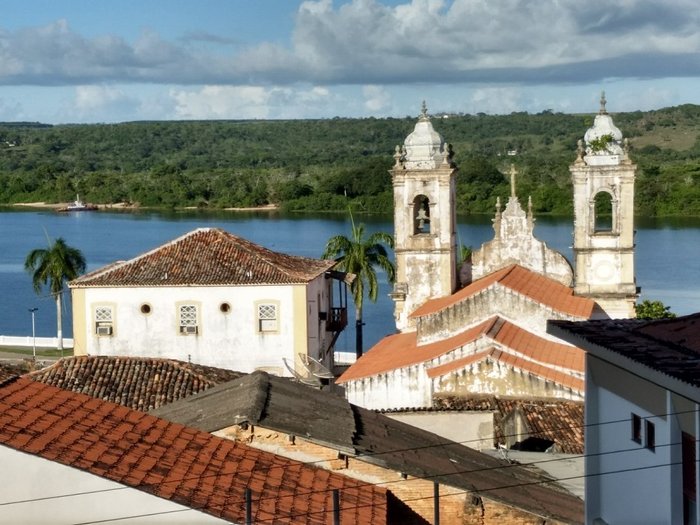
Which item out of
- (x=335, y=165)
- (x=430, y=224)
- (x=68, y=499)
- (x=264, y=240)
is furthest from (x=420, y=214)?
(x=335, y=165)

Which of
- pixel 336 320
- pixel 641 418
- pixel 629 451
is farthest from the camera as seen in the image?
pixel 336 320

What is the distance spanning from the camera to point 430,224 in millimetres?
27453

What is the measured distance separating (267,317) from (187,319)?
63.7 inches

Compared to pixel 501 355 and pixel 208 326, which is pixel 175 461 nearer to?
pixel 501 355

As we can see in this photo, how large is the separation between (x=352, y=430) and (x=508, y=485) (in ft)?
5.03

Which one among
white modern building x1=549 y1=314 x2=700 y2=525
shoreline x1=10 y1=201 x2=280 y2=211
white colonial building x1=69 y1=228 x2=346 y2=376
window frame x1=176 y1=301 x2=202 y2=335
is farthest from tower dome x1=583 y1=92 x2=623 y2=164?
shoreline x1=10 y1=201 x2=280 y2=211

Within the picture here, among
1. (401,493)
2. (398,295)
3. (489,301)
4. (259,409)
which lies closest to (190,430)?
(259,409)

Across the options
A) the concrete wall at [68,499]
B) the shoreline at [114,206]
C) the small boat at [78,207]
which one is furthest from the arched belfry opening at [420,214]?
the small boat at [78,207]

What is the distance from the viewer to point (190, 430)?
11.8 meters

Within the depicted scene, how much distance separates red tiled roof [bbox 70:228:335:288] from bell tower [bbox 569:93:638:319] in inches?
208

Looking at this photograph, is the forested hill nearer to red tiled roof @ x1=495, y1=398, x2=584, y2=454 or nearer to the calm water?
the calm water

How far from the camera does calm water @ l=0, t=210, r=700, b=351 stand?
160 ft

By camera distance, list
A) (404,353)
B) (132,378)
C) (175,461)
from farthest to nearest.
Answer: (404,353) → (132,378) → (175,461)

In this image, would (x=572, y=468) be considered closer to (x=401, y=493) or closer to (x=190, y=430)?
(x=401, y=493)
